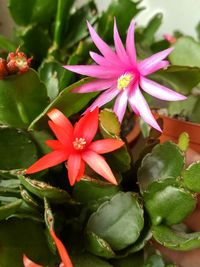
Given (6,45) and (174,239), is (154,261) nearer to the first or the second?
(174,239)

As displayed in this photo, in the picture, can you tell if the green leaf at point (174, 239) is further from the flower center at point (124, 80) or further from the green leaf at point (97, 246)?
the flower center at point (124, 80)

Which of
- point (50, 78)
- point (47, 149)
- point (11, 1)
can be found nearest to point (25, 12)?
point (11, 1)

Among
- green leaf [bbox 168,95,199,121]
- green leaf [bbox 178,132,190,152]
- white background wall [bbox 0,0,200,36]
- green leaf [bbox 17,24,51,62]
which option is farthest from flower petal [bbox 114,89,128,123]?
white background wall [bbox 0,0,200,36]

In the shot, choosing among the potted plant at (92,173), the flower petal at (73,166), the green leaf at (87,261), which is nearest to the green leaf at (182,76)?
the potted plant at (92,173)

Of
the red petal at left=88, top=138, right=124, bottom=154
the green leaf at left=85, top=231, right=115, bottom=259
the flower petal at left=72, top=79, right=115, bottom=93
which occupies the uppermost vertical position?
the flower petal at left=72, top=79, right=115, bottom=93

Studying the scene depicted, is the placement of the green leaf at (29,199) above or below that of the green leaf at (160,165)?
below

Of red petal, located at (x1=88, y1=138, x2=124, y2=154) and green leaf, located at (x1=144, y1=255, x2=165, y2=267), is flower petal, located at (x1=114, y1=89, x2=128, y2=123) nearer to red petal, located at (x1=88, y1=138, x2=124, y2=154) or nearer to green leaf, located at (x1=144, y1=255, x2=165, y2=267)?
red petal, located at (x1=88, y1=138, x2=124, y2=154)

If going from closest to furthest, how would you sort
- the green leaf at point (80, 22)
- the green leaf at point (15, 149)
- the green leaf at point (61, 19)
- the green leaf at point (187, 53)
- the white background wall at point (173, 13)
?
the green leaf at point (15, 149), the green leaf at point (187, 53), the green leaf at point (61, 19), the green leaf at point (80, 22), the white background wall at point (173, 13)
